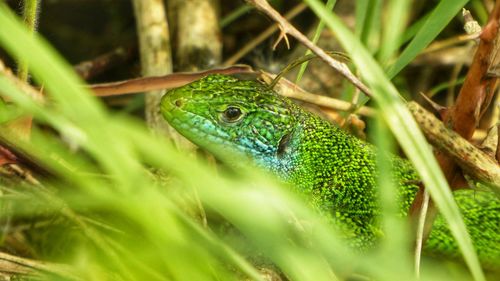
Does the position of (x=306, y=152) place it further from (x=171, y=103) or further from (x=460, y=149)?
(x=460, y=149)

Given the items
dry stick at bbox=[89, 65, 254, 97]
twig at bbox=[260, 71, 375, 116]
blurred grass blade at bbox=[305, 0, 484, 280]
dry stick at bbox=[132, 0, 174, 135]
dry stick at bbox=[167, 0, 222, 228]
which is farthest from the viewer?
dry stick at bbox=[167, 0, 222, 228]

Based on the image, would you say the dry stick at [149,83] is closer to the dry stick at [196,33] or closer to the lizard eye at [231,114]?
the lizard eye at [231,114]

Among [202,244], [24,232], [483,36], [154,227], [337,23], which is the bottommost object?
[154,227]

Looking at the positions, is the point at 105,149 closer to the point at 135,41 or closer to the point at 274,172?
the point at 274,172

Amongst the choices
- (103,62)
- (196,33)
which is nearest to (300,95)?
(196,33)

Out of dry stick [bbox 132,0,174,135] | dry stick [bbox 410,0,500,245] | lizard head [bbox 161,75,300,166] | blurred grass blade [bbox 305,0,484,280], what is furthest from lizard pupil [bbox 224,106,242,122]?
blurred grass blade [bbox 305,0,484,280]

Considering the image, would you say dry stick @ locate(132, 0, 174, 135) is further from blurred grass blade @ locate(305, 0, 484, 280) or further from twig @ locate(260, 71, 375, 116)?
blurred grass blade @ locate(305, 0, 484, 280)

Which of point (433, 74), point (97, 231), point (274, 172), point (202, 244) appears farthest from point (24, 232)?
point (433, 74)

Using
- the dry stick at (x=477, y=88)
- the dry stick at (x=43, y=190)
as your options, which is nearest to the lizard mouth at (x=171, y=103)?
the dry stick at (x=43, y=190)
